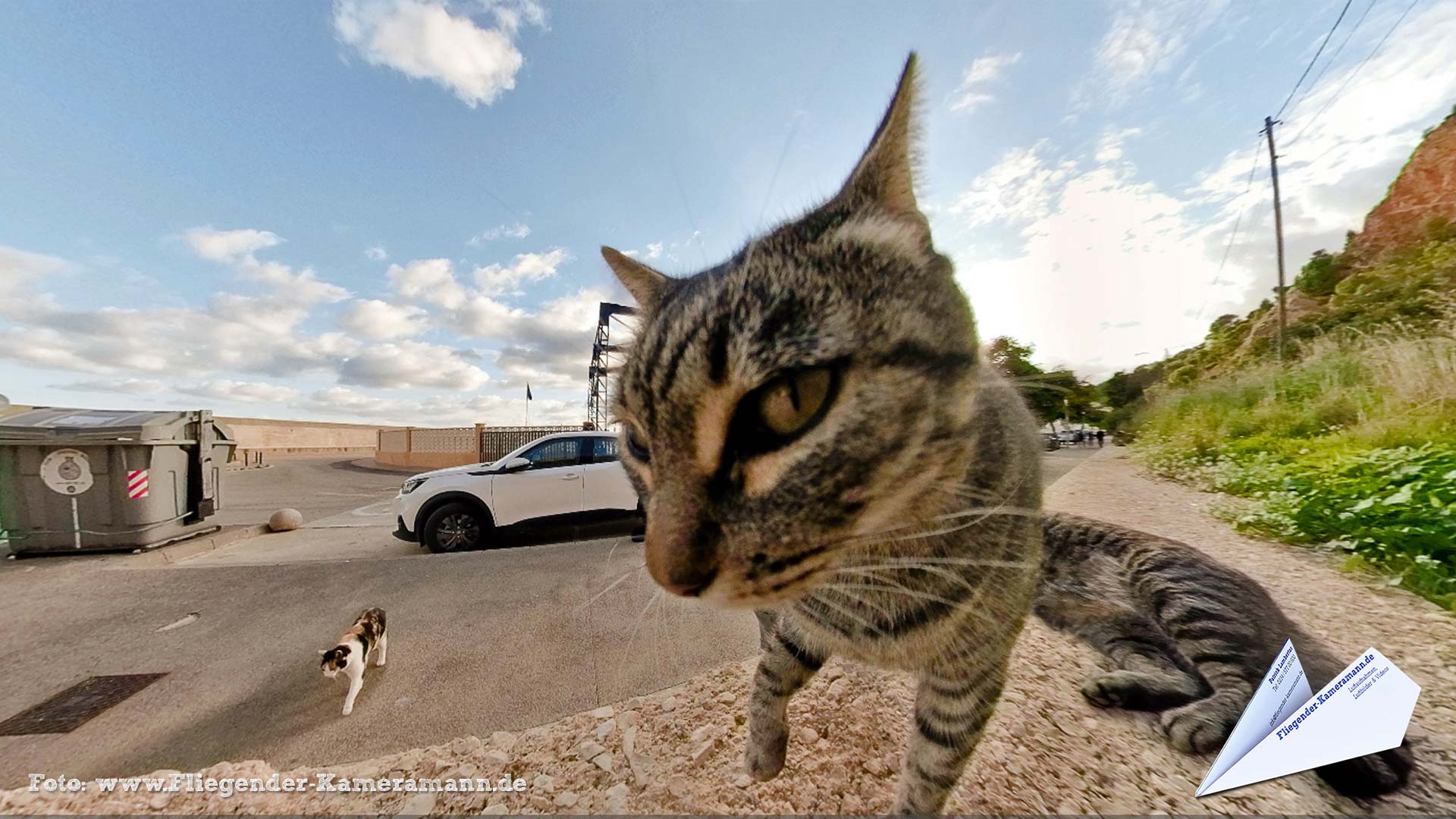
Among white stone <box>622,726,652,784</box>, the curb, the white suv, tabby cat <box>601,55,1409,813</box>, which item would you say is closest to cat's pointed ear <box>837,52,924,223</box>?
tabby cat <box>601,55,1409,813</box>

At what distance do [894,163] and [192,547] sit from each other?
2805 mm

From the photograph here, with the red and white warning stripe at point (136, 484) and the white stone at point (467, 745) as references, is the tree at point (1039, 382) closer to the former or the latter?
the white stone at point (467, 745)

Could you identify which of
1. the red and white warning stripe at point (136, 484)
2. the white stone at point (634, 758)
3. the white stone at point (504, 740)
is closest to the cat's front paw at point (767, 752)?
the white stone at point (634, 758)

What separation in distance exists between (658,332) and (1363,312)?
1.40 m

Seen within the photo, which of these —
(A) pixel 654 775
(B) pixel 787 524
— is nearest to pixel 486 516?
(A) pixel 654 775

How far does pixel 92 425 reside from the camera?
151 cm

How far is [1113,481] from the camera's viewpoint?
1.07m

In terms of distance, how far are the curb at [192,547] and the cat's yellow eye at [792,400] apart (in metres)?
2.43

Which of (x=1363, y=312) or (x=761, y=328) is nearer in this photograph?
(x=761, y=328)

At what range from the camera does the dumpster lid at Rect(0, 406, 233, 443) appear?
146 cm

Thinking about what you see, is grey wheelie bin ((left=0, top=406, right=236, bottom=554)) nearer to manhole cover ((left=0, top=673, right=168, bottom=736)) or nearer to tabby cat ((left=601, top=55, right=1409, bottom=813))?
manhole cover ((left=0, top=673, right=168, bottom=736))

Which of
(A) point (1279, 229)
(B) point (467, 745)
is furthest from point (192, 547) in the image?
(A) point (1279, 229)

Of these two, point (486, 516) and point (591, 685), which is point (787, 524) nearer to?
point (591, 685)

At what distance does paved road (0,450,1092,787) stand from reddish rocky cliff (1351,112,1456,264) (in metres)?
0.65
